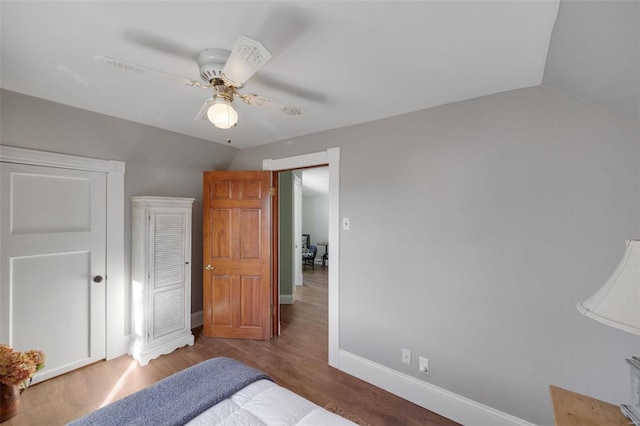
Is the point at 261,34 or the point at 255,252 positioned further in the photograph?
the point at 255,252

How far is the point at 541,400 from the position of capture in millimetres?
1677

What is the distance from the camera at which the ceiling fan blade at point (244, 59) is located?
102 cm

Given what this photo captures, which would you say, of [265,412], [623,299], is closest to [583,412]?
[623,299]

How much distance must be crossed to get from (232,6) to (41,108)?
214 centimetres

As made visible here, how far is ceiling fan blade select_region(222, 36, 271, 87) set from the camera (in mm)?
1023

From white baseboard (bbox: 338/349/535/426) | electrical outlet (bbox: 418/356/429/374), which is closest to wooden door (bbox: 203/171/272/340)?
white baseboard (bbox: 338/349/535/426)

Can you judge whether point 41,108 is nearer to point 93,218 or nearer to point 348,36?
point 93,218

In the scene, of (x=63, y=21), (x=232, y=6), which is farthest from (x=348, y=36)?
(x=63, y=21)

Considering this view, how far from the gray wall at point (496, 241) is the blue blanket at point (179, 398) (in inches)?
53.3

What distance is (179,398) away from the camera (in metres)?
1.30

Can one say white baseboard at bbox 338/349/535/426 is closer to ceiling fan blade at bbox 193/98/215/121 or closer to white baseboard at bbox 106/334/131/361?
white baseboard at bbox 106/334/131/361

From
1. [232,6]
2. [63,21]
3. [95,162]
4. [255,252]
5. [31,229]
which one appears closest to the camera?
[232,6]

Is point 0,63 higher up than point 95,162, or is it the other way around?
point 0,63

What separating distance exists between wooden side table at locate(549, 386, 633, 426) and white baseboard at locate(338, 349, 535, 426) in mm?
804
